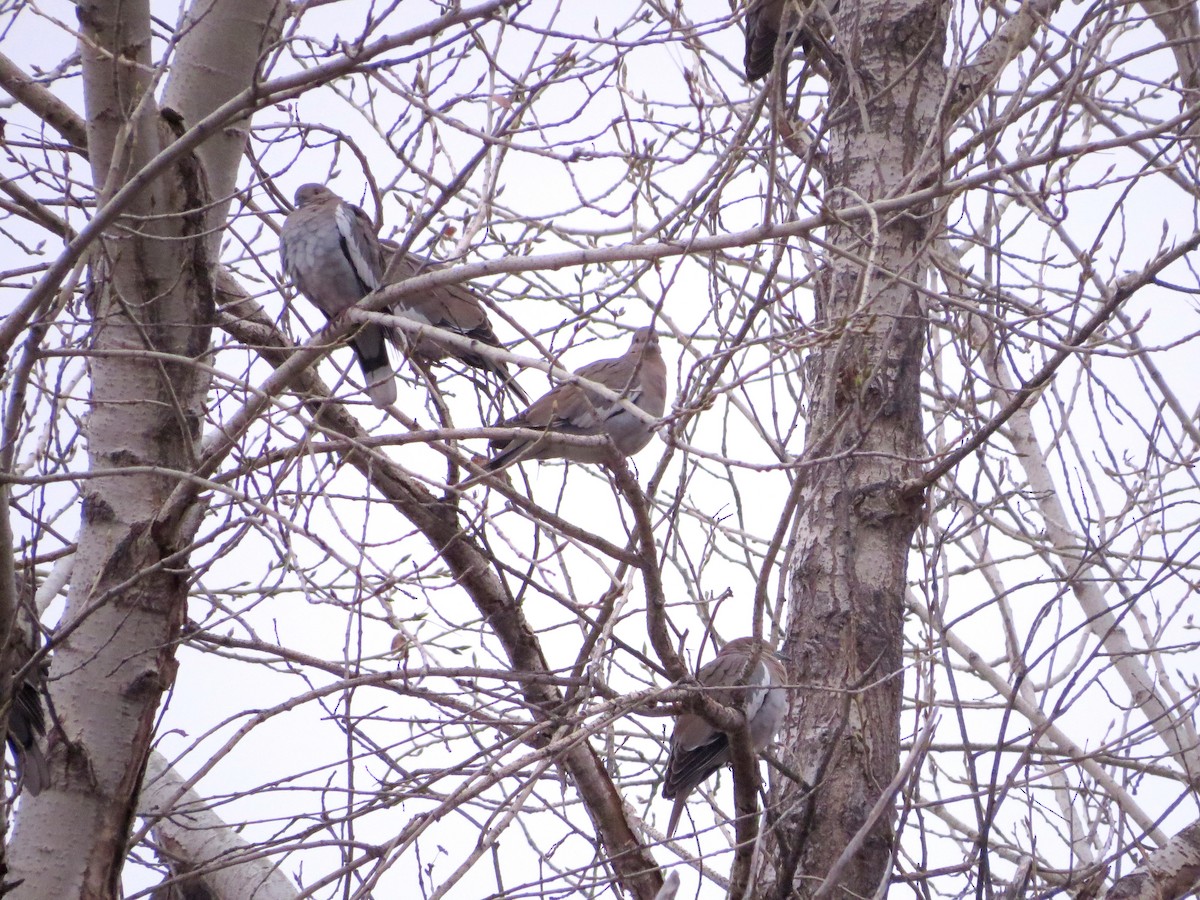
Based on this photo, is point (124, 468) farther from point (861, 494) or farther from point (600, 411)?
point (600, 411)

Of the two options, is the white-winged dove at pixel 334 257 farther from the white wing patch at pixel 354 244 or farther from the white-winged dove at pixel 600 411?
the white-winged dove at pixel 600 411

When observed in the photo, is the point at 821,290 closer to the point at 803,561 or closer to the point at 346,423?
the point at 803,561

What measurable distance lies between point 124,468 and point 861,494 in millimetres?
2091

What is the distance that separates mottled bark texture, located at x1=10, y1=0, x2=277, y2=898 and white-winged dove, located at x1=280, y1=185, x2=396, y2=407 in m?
2.00

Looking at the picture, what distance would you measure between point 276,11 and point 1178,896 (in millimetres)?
2671

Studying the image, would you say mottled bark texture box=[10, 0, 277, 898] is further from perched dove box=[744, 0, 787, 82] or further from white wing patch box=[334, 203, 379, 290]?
perched dove box=[744, 0, 787, 82]

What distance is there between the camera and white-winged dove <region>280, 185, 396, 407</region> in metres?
5.05

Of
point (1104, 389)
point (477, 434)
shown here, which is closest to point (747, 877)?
point (477, 434)

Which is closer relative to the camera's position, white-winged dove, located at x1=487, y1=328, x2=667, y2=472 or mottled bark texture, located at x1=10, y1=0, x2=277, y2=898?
mottled bark texture, located at x1=10, y1=0, x2=277, y2=898

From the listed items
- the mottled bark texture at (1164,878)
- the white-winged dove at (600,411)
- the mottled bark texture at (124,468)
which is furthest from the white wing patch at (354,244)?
the mottled bark texture at (1164,878)

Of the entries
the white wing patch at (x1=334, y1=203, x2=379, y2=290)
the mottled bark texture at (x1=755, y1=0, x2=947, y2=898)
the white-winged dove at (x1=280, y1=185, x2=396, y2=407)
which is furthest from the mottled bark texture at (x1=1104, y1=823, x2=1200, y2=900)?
the white wing patch at (x1=334, y1=203, x2=379, y2=290)

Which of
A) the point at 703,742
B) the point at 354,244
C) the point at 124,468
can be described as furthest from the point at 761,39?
the point at 124,468

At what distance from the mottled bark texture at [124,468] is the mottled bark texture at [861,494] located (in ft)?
4.97

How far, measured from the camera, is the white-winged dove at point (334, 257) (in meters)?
5.05
